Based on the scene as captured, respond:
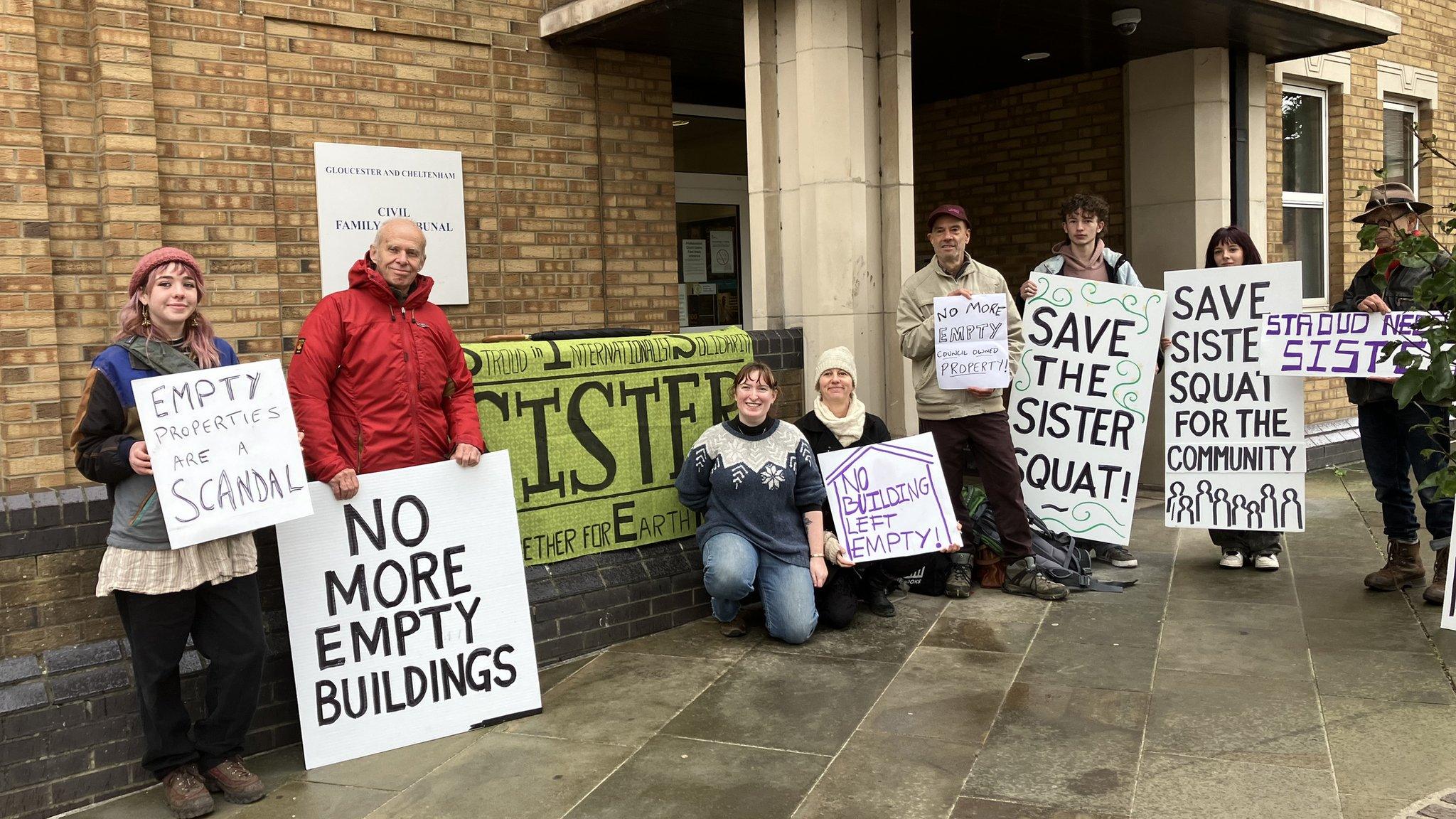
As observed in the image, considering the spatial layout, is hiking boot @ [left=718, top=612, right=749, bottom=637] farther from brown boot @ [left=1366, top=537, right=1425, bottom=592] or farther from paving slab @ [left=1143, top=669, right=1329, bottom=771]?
brown boot @ [left=1366, top=537, right=1425, bottom=592]

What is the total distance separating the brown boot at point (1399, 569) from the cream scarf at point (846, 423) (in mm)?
2797

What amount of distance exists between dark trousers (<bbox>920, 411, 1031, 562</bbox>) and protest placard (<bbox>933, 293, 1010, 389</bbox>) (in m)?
0.24

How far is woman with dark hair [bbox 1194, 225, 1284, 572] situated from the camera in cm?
646

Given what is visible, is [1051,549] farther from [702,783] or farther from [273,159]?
[273,159]

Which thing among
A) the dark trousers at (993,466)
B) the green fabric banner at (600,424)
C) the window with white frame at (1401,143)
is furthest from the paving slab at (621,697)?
the window with white frame at (1401,143)

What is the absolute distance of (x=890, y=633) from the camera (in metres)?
5.49

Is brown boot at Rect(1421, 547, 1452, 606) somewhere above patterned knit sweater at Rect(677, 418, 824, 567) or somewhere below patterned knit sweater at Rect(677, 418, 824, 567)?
below

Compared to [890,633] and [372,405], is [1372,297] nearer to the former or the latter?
[890,633]

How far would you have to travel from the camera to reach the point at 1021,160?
1045cm

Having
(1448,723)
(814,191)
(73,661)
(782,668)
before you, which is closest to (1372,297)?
(1448,723)

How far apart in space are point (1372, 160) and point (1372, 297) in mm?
6374

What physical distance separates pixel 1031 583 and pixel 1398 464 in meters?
1.97

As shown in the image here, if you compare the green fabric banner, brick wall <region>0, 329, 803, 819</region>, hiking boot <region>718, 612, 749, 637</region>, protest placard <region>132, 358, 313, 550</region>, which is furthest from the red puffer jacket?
hiking boot <region>718, 612, 749, 637</region>

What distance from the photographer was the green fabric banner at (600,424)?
5297mm
